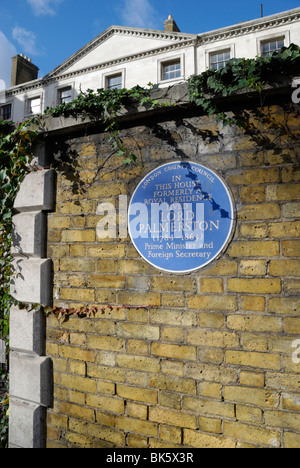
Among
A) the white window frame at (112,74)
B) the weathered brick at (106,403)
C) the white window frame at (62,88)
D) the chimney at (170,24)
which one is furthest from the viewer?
the white window frame at (62,88)

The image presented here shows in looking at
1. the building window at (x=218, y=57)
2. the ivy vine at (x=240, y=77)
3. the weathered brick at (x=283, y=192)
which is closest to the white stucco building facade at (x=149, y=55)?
the building window at (x=218, y=57)

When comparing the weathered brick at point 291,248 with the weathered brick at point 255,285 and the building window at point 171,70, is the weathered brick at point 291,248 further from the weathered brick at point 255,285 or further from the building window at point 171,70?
the building window at point 171,70

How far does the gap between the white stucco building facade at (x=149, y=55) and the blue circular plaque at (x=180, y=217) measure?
12.0 metres

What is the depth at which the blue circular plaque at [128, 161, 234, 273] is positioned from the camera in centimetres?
221

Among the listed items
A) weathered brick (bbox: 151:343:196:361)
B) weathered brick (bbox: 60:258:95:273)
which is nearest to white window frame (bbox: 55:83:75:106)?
weathered brick (bbox: 60:258:95:273)

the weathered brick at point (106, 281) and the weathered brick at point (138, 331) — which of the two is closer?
the weathered brick at point (138, 331)

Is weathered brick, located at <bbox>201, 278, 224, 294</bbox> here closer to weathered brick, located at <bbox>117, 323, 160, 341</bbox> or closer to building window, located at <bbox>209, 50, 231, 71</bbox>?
weathered brick, located at <bbox>117, 323, 160, 341</bbox>

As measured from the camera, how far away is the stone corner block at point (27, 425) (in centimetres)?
272

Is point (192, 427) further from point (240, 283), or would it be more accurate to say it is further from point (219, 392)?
point (240, 283)

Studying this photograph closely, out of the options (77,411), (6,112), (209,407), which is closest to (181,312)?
(209,407)

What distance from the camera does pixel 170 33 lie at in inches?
639

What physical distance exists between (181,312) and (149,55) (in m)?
18.0

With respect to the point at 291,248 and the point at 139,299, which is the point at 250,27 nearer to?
the point at 291,248

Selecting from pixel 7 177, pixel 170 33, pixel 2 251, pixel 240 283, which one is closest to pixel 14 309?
pixel 2 251
